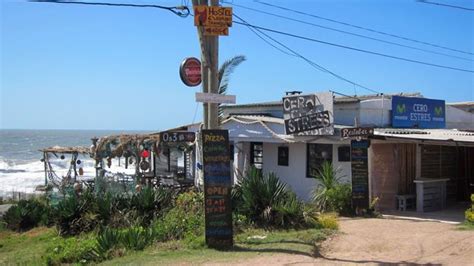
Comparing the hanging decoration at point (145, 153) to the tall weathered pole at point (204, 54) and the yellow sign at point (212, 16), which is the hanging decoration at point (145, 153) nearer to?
the tall weathered pole at point (204, 54)

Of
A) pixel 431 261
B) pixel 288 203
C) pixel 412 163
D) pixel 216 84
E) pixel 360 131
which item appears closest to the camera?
pixel 431 261

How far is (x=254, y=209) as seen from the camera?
42.2 feet

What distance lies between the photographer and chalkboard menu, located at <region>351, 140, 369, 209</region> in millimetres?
15117

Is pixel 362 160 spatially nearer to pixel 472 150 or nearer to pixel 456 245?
pixel 456 245

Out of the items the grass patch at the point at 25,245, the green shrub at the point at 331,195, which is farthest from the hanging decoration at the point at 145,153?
the green shrub at the point at 331,195

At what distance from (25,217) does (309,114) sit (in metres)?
10.0

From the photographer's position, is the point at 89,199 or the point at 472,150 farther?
the point at 472,150

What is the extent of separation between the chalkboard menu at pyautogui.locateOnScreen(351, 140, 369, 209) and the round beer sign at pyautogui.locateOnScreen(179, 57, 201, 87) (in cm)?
504

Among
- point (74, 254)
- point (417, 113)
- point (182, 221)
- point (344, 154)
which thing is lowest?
point (74, 254)

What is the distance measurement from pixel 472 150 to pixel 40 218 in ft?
49.0

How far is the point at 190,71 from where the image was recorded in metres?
12.7

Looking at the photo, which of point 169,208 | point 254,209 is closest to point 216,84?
point 254,209

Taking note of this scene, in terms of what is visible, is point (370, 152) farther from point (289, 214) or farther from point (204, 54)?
point (204, 54)

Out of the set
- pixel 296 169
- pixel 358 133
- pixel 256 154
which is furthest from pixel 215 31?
pixel 256 154
